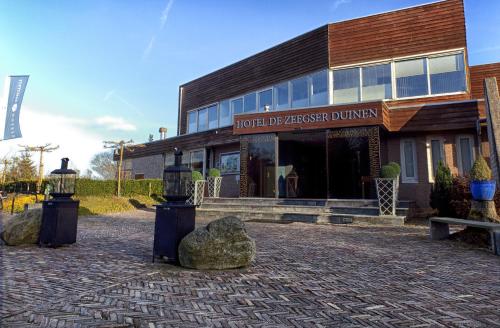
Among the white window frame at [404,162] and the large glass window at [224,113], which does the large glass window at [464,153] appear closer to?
the white window frame at [404,162]

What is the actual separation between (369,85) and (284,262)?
12.5 m

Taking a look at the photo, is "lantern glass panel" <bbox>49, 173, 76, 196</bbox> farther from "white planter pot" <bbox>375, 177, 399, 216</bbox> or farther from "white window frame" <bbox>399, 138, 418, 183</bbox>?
"white window frame" <bbox>399, 138, 418, 183</bbox>

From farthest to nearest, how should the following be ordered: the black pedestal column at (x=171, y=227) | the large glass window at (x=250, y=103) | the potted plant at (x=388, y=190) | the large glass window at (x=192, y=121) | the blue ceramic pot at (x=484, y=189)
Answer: the large glass window at (x=192, y=121)
the large glass window at (x=250, y=103)
the potted plant at (x=388, y=190)
the blue ceramic pot at (x=484, y=189)
the black pedestal column at (x=171, y=227)

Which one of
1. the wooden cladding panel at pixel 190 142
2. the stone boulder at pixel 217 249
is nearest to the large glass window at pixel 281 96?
the wooden cladding panel at pixel 190 142

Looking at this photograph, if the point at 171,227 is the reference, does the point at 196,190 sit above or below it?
above

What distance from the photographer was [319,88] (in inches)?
626

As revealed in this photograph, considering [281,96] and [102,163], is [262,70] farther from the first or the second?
[102,163]

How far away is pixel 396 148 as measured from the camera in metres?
13.7

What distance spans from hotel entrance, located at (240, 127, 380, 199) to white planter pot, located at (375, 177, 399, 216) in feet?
4.52

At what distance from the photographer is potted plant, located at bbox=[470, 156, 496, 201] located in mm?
7074

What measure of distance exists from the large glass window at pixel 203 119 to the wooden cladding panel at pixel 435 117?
13270mm

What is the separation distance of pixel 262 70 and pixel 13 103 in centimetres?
1326

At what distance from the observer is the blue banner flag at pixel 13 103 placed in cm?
860

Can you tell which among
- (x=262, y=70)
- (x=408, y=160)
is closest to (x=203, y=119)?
(x=262, y=70)
